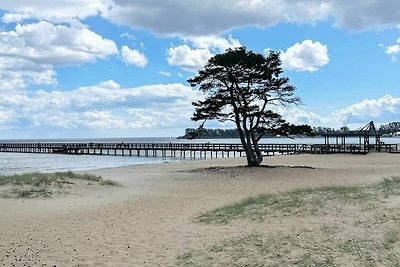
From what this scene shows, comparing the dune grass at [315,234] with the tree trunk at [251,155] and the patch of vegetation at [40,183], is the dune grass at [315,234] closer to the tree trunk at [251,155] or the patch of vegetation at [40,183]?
the patch of vegetation at [40,183]

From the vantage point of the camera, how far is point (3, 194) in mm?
16094

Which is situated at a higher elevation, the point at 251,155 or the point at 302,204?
the point at 251,155

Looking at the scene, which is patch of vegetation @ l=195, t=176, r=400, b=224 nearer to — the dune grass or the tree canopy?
the dune grass

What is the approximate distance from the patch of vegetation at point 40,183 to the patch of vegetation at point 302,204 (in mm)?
7791

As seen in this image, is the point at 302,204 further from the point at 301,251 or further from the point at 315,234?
the point at 301,251

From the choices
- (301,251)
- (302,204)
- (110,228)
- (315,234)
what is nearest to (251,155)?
(302,204)

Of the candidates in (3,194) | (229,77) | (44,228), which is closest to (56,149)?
(229,77)

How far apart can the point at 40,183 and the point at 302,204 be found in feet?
37.7

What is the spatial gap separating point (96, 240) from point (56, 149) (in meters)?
82.8

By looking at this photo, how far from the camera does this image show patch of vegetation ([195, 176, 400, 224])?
31.7ft

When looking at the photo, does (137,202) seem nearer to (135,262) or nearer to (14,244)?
(14,244)

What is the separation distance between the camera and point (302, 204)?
10.3m

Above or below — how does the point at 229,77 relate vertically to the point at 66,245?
above

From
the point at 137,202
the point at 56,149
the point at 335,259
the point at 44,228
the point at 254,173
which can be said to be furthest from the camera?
the point at 56,149
